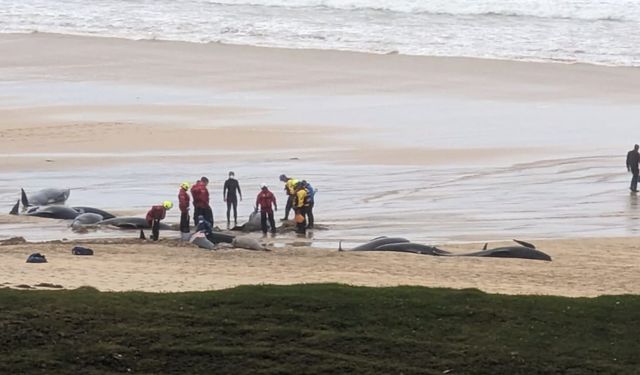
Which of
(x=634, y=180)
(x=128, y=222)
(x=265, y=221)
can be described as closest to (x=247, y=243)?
(x=265, y=221)

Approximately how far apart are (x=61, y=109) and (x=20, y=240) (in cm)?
1854

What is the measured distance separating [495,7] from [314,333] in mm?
53380

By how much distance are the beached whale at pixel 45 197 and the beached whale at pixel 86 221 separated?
7.02ft

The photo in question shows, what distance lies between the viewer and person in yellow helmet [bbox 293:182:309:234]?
2703cm

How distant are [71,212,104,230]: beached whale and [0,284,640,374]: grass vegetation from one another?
993 cm

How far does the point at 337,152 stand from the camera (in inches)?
1437

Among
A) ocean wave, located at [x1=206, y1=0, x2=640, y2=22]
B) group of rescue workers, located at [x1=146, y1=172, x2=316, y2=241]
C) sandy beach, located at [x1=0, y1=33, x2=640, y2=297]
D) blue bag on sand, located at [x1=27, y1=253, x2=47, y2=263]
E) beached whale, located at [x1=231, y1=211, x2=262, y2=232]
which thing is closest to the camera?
blue bag on sand, located at [x1=27, y1=253, x2=47, y2=263]

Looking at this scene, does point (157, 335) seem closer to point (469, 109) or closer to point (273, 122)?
point (273, 122)

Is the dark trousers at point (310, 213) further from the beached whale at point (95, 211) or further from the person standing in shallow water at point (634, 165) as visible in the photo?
the person standing in shallow water at point (634, 165)

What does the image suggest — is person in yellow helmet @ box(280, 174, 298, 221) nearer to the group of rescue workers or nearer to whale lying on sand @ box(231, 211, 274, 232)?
the group of rescue workers

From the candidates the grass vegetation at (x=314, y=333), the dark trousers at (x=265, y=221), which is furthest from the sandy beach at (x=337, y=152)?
the grass vegetation at (x=314, y=333)

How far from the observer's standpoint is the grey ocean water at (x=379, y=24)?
185 feet

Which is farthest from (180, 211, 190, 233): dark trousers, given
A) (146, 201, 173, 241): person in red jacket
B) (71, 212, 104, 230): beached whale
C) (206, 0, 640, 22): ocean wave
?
(206, 0, 640, 22): ocean wave

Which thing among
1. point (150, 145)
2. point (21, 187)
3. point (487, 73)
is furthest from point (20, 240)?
point (487, 73)
